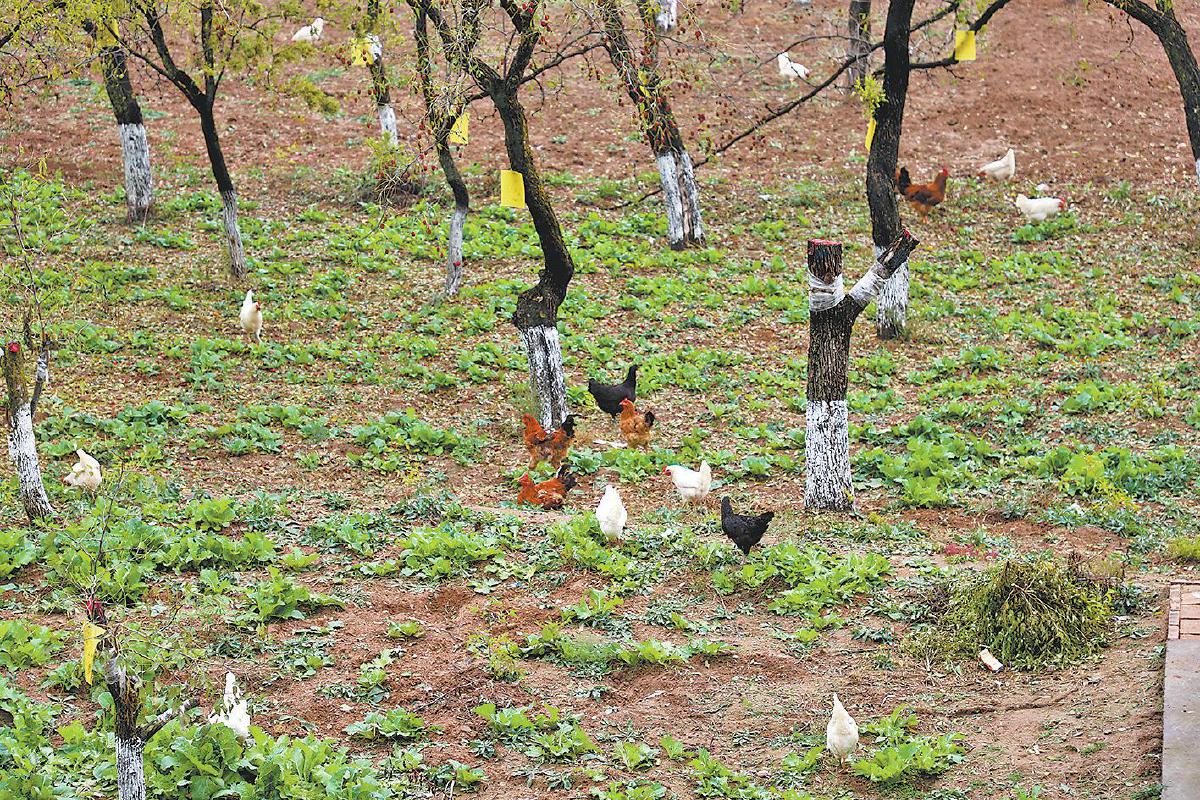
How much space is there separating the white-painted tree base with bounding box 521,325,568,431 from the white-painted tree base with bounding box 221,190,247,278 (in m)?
5.41

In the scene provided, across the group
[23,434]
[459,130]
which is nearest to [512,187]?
[459,130]

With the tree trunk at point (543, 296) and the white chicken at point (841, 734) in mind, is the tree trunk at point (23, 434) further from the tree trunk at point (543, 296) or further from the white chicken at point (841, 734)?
the white chicken at point (841, 734)

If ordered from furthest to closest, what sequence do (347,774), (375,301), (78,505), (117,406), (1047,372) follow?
(375,301) < (1047,372) < (117,406) < (78,505) < (347,774)

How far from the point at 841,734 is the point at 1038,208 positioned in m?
14.1

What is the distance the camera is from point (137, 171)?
1730 cm

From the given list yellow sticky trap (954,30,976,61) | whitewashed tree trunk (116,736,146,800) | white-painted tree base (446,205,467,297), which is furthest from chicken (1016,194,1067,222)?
whitewashed tree trunk (116,736,146,800)

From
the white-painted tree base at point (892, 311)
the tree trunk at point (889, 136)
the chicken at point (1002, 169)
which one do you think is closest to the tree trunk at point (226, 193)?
the tree trunk at point (889, 136)

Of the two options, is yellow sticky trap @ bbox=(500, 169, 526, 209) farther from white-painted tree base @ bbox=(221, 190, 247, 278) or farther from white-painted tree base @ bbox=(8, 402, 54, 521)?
white-painted tree base @ bbox=(221, 190, 247, 278)

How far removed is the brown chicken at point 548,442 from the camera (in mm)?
11016

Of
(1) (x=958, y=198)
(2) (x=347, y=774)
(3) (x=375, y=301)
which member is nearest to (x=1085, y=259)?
(1) (x=958, y=198)

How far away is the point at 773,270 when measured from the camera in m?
17.1

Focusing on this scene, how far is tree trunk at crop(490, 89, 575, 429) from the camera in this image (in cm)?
1172

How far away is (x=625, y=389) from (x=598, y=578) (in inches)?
156

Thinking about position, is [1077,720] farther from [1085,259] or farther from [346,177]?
[346,177]
